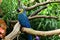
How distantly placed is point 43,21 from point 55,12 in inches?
14.1

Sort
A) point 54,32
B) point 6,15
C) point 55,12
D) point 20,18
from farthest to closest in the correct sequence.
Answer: point 55,12
point 6,15
point 20,18
point 54,32

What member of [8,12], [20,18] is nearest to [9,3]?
[8,12]

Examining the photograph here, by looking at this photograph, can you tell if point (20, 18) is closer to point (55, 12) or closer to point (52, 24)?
point (52, 24)

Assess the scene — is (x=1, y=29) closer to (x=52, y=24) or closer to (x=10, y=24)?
(x=10, y=24)

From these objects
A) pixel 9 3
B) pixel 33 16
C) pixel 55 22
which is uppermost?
pixel 9 3

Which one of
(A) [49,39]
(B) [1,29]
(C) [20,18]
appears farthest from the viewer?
(A) [49,39]

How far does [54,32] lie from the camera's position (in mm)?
1271

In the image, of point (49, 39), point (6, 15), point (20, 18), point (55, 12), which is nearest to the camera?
point (20, 18)

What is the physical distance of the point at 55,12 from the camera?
3033 mm

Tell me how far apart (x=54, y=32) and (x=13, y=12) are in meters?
1.13

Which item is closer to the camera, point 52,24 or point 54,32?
point 54,32

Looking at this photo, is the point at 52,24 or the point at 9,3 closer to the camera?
the point at 9,3

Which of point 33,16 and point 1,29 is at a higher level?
point 1,29

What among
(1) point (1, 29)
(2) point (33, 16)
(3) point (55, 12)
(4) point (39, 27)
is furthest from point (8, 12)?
(1) point (1, 29)
